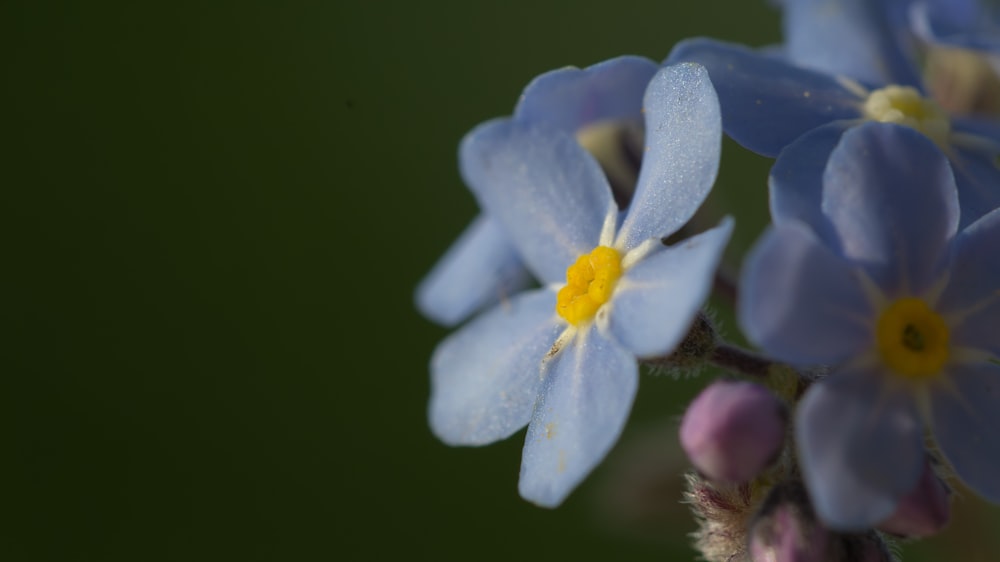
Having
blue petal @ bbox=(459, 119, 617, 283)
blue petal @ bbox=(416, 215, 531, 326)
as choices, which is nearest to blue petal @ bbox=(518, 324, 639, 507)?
blue petal @ bbox=(459, 119, 617, 283)

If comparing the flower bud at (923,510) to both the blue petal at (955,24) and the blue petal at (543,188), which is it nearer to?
the blue petal at (543,188)

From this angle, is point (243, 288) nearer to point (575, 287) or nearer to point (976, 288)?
point (575, 287)

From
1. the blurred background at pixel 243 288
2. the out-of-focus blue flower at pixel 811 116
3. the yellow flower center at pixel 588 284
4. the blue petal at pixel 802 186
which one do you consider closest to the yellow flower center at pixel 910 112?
the out-of-focus blue flower at pixel 811 116

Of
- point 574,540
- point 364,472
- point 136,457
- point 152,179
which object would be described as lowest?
point 574,540

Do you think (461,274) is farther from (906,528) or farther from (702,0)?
(702,0)

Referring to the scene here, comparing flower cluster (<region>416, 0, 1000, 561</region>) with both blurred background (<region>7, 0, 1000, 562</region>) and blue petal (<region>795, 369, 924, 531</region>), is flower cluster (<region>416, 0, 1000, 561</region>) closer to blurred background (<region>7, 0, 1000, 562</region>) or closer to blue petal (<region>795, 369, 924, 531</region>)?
blue petal (<region>795, 369, 924, 531</region>)

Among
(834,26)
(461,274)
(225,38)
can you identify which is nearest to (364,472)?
(225,38)
